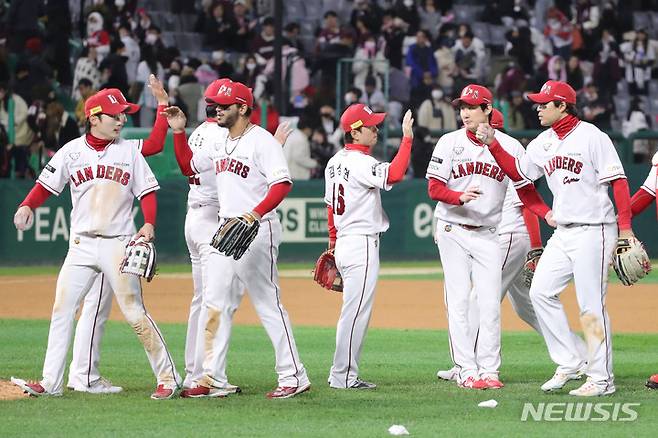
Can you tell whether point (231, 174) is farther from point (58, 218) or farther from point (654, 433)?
point (58, 218)

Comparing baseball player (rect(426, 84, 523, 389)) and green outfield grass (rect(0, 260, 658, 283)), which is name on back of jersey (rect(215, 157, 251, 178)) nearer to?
baseball player (rect(426, 84, 523, 389))

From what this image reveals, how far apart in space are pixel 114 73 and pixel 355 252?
13647 mm

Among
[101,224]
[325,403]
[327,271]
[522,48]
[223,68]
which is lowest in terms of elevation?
[325,403]

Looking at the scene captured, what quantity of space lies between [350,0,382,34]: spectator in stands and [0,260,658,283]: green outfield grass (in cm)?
621

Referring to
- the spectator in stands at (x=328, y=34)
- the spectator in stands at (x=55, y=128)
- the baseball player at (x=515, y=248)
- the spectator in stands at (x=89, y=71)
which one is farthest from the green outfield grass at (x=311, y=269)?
the baseball player at (x=515, y=248)

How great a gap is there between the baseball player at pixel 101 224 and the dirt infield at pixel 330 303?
5657 millimetres

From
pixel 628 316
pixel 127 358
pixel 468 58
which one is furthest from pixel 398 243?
pixel 127 358

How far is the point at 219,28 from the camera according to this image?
26703 mm

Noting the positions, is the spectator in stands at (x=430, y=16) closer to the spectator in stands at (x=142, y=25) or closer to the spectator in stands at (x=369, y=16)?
the spectator in stands at (x=369, y=16)

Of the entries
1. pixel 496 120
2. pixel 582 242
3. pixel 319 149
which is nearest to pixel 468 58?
pixel 319 149

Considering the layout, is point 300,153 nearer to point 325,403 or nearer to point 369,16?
point 369,16

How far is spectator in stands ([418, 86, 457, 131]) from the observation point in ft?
79.4

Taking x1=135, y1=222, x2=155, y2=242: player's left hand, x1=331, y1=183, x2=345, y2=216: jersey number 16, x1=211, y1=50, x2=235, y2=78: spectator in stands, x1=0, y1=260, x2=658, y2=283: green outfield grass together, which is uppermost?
x1=211, y1=50, x2=235, y2=78: spectator in stands

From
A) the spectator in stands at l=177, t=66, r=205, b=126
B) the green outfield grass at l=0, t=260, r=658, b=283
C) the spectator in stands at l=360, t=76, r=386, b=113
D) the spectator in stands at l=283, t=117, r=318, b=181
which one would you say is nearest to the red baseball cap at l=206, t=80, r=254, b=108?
the green outfield grass at l=0, t=260, r=658, b=283
